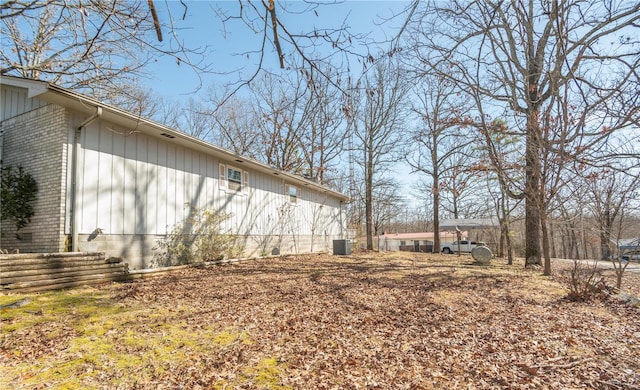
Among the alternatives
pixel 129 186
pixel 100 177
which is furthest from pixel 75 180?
pixel 129 186

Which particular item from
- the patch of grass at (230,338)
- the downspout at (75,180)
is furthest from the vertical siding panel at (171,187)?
the patch of grass at (230,338)

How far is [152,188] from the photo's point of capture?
812cm

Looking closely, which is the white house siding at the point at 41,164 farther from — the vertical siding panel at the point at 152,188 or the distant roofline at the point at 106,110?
the vertical siding panel at the point at 152,188

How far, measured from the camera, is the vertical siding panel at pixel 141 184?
25.3 ft

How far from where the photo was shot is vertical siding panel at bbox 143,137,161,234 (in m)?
7.96

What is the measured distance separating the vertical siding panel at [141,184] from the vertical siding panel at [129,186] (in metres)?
0.09

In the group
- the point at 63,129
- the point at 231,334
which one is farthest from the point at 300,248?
the point at 231,334

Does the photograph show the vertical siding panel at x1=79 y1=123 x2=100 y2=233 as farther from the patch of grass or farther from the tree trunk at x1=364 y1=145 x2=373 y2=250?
the tree trunk at x1=364 y1=145 x2=373 y2=250

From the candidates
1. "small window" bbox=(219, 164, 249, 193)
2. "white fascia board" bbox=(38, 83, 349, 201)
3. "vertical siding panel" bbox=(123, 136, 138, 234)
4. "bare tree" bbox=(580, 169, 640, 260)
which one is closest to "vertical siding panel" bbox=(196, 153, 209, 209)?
"white fascia board" bbox=(38, 83, 349, 201)

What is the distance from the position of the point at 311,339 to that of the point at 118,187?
5.96m

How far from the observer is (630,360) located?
11.1 feet

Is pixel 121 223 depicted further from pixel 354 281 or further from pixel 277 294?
pixel 354 281

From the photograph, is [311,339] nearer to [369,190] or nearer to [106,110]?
[106,110]

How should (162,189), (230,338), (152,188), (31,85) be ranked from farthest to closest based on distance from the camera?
(162,189) → (152,188) → (31,85) → (230,338)
